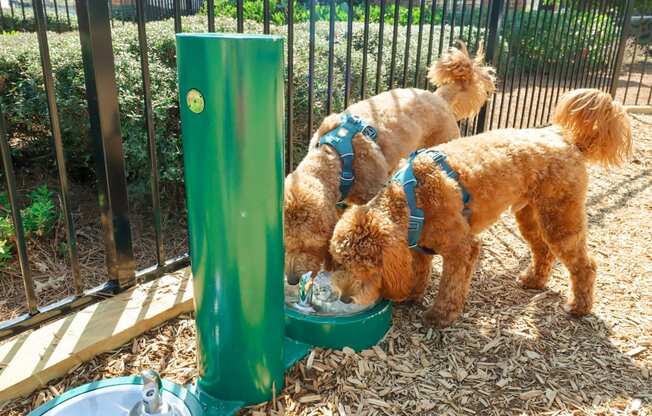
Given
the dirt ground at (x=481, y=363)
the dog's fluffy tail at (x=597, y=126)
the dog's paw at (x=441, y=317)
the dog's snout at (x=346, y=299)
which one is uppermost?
the dog's fluffy tail at (x=597, y=126)

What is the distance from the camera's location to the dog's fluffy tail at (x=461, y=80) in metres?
4.82

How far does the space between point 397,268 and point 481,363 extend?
71 cm

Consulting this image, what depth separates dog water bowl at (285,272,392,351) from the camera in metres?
2.82

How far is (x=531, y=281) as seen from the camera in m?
3.71

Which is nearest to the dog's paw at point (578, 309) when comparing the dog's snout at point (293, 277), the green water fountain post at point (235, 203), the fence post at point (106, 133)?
the dog's snout at point (293, 277)

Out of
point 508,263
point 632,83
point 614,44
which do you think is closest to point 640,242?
point 508,263

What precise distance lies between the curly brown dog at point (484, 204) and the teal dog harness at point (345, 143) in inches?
22.3

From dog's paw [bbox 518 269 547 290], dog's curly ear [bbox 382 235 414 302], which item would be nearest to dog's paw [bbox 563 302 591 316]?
dog's paw [bbox 518 269 547 290]

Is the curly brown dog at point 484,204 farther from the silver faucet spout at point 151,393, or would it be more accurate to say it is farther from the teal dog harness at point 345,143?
the silver faucet spout at point 151,393

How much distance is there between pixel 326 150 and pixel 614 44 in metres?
Answer: 7.99

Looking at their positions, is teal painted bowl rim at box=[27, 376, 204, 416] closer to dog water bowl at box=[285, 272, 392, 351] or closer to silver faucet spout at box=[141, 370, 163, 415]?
silver faucet spout at box=[141, 370, 163, 415]

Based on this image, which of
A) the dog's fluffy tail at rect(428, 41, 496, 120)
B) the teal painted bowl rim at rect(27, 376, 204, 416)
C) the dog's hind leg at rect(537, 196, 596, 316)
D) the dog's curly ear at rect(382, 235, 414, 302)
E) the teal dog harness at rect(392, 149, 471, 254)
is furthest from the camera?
the dog's fluffy tail at rect(428, 41, 496, 120)

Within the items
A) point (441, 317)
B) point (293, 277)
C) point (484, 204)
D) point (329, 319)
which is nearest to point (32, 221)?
point (293, 277)

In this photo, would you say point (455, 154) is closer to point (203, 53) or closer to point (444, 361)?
point (444, 361)
